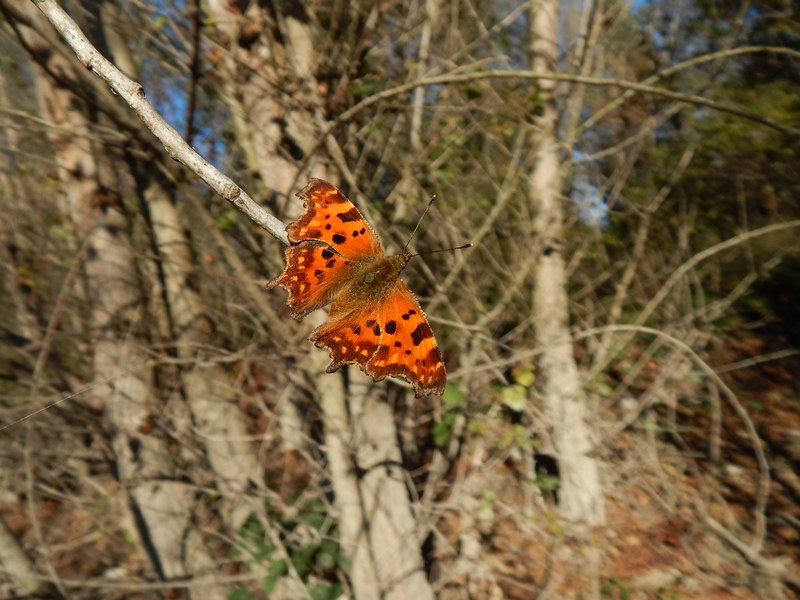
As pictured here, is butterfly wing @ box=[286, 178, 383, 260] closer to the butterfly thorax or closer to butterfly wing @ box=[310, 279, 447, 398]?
the butterfly thorax

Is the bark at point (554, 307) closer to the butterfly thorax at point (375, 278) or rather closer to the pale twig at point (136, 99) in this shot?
the butterfly thorax at point (375, 278)

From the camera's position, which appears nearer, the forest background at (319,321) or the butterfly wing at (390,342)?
the butterfly wing at (390,342)

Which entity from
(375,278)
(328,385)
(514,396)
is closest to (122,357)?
(328,385)

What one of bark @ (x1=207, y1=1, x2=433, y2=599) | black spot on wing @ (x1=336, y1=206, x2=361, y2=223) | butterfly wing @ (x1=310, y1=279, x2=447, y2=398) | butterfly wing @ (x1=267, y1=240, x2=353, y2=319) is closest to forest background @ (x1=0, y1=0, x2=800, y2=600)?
bark @ (x1=207, y1=1, x2=433, y2=599)

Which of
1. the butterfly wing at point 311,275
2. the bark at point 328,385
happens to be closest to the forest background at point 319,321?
the bark at point 328,385

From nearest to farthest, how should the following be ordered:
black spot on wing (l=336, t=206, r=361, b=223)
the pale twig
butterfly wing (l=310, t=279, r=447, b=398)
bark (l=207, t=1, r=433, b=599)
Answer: the pale twig < butterfly wing (l=310, t=279, r=447, b=398) < black spot on wing (l=336, t=206, r=361, b=223) < bark (l=207, t=1, r=433, b=599)

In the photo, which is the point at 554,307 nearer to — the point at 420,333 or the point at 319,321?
the point at 319,321

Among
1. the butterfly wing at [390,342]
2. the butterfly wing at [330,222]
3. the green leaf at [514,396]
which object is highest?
the butterfly wing at [330,222]
